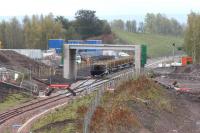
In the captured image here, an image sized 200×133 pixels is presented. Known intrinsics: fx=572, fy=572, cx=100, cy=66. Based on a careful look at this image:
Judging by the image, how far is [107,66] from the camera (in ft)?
271

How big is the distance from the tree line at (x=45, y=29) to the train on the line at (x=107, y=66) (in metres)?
35.7

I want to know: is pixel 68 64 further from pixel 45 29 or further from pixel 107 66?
pixel 45 29

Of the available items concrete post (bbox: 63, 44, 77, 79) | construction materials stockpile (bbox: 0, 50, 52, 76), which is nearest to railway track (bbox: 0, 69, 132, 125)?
concrete post (bbox: 63, 44, 77, 79)

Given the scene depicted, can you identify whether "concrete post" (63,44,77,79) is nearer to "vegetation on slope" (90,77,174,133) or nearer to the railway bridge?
the railway bridge

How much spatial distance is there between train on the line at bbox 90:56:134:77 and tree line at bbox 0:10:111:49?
35674 millimetres

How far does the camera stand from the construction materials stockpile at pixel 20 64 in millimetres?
75488

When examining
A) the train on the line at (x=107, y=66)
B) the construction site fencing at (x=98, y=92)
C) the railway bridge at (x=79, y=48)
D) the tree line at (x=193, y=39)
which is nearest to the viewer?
the construction site fencing at (x=98, y=92)

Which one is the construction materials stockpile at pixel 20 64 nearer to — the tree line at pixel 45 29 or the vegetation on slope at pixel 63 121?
the vegetation on slope at pixel 63 121

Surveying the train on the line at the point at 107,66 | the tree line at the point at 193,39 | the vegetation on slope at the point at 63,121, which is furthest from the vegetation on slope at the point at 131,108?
the tree line at the point at 193,39

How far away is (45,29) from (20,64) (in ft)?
160

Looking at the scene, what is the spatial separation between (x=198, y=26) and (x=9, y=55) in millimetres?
52810

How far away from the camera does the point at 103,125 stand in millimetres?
36844

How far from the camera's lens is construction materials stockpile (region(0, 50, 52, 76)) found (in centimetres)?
7549

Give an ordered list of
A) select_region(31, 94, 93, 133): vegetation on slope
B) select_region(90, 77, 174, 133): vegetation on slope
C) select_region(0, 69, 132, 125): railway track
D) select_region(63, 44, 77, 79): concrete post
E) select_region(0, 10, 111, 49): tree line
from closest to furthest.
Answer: select_region(31, 94, 93, 133): vegetation on slope, select_region(90, 77, 174, 133): vegetation on slope, select_region(0, 69, 132, 125): railway track, select_region(63, 44, 77, 79): concrete post, select_region(0, 10, 111, 49): tree line
